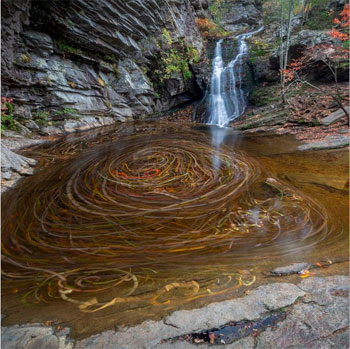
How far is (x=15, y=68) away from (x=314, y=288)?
990 centimetres

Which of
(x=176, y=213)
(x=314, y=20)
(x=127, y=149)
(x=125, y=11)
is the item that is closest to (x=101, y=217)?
(x=176, y=213)

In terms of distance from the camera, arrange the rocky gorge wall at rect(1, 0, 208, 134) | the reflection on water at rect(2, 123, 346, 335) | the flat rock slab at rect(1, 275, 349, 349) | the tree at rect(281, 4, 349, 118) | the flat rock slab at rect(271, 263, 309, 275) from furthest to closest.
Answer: the tree at rect(281, 4, 349, 118) → the rocky gorge wall at rect(1, 0, 208, 134) → the flat rock slab at rect(271, 263, 309, 275) → the reflection on water at rect(2, 123, 346, 335) → the flat rock slab at rect(1, 275, 349, 349)

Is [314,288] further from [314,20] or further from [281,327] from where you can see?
[314,20]

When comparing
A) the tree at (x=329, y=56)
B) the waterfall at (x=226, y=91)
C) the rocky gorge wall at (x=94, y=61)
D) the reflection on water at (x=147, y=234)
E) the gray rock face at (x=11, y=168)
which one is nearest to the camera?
the reflection on water at (x=147, y=234)

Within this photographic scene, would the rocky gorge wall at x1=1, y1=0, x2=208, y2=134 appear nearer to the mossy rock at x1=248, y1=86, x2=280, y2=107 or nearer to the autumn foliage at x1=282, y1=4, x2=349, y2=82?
the mossy rock at x1=248, y1=86, x2=280, y2=107

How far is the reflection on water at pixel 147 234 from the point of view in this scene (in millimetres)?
1445

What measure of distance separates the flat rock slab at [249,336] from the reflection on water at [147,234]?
0.10 m

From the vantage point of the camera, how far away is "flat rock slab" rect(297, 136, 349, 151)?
4683mm

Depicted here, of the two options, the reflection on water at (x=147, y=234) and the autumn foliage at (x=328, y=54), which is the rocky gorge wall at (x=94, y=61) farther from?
the autumn foliage at (x=328, y=54)

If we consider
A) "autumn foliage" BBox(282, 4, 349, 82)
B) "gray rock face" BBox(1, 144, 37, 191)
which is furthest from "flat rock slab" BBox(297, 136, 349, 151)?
"gray rock face" BBox(1, 144, 37, 191)

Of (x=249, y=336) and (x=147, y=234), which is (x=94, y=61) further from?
(x=249, y=336)

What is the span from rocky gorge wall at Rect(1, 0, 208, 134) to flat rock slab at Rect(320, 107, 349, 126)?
799cm

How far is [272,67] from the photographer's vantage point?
1094 centimetres

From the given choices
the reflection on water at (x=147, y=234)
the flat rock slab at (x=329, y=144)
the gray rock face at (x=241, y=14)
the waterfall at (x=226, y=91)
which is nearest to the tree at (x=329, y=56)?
the waterfall at (x=226, y=91)
